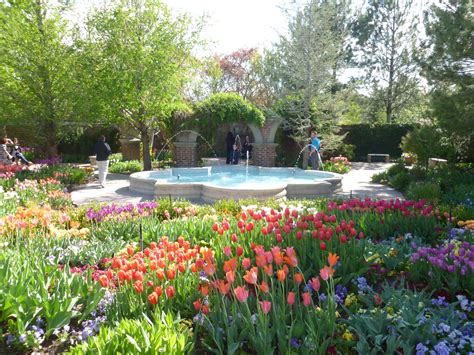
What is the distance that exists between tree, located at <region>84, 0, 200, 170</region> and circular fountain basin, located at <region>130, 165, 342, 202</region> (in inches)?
127

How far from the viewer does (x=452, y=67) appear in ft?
39.1

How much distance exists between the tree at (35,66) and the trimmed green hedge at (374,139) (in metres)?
17.9

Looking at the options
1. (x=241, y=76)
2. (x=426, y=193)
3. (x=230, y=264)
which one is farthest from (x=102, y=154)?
(x=241, y=76)

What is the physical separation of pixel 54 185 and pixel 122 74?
21.2ft

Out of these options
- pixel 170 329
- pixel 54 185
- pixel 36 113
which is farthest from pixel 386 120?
pixel 170 329

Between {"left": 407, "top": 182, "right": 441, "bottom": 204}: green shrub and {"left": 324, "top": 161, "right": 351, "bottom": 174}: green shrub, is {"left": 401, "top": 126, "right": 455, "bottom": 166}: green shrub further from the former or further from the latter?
{"left": 407, "top": 182, "right": 441, "bottom": 204}: green shrub

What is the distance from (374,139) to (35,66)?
2070cm

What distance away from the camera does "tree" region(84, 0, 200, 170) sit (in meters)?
15.3

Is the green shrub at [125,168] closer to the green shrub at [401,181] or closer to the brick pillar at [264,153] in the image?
the brick pillar at [264,153]

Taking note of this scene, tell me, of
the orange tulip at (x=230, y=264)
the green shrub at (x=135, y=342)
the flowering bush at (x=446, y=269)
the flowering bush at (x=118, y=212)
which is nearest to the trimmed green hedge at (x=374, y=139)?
the flowering bush at (x=118, y=212)

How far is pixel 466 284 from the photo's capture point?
322 cm

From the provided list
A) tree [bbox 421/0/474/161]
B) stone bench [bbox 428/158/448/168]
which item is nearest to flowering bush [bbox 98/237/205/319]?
tree [bbox 421/0/474/161]

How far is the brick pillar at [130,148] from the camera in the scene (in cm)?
2134

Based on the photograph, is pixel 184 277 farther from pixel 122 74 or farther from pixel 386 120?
pixel 386 120
